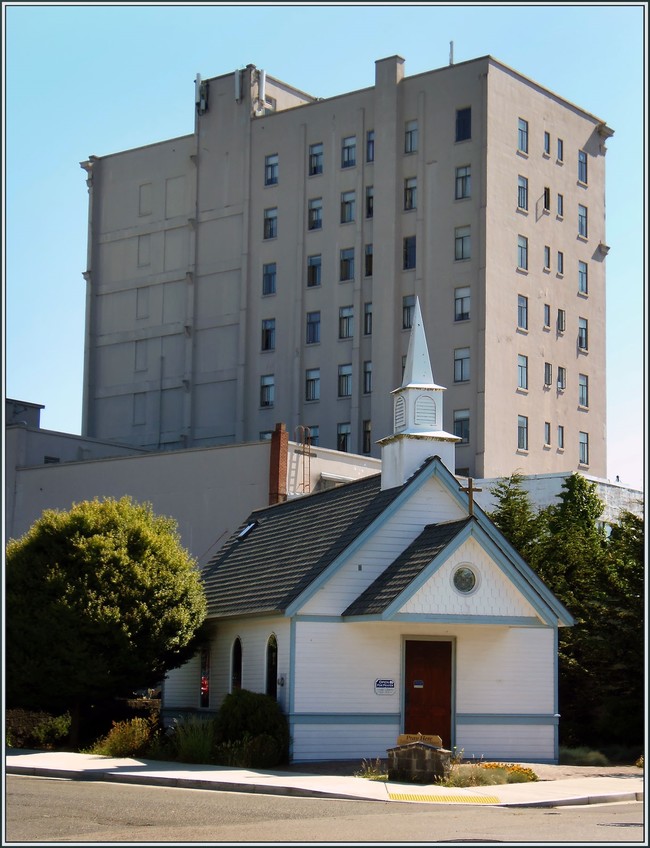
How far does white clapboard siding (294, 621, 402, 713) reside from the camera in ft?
99.2

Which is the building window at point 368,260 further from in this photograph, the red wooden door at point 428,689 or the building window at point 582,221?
the red wooden door at point 428,689

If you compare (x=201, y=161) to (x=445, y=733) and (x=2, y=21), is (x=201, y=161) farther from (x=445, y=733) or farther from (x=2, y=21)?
(x=2, y=21)

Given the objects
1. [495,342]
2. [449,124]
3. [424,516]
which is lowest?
[424,516]

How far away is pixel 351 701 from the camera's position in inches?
1202

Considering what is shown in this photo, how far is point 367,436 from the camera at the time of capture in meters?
66.3

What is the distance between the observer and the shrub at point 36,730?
114 feet

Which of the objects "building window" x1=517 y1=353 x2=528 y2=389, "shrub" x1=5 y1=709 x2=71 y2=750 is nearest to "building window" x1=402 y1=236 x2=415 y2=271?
"building window" x1=517 y1=353 x2=528 y2=389

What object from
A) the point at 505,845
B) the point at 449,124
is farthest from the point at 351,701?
the point at 449,124

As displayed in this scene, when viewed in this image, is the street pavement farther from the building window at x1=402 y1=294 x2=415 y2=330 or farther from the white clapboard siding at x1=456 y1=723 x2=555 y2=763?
the building window at x1=402 y1=294 x2=415 y2=330

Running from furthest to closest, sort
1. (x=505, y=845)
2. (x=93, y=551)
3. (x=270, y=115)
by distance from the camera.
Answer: (x=270, y=115) → (x=93, y=551) → (x=505, y=845)

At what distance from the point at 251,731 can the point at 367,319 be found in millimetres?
40055

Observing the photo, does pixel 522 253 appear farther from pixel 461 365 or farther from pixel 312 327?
pixel 312 327

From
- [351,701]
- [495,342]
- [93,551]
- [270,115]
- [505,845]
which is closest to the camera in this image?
[505,845]

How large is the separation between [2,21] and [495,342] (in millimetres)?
49281
